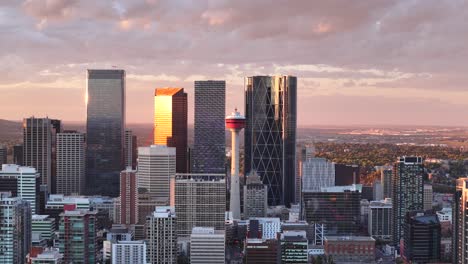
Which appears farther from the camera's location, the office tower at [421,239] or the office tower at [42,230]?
the office tower at [421,239]

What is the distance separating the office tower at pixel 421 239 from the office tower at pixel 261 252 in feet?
16.6

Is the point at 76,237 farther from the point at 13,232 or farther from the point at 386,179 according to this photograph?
the point at 386,179

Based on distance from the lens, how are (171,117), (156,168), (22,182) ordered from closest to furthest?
(22,182)
(156,168)
(171,117)

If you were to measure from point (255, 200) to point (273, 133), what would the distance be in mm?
10537

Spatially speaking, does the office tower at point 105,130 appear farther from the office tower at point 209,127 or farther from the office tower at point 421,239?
the office tower at point 421,239

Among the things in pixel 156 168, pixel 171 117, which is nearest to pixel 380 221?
pixel 156 168

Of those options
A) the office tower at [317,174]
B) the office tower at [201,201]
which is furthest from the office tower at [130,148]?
the office tower at [201,201]

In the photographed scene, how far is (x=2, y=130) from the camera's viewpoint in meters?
42.8

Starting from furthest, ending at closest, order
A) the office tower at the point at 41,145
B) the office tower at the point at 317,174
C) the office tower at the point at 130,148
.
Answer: the office tower at the point at 130,148
the office tower at the point at 41,145
the office tower at the point at 317,174

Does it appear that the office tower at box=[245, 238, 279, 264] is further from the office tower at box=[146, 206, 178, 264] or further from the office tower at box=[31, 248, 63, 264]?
the office tower at box=[31, 248, 63, 264]

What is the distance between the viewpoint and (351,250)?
3378cm

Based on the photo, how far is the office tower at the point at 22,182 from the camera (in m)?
37.4

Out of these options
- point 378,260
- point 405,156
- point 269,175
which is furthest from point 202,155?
point 378,260

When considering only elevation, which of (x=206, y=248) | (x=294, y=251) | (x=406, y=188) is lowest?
(x=294, y=251)
